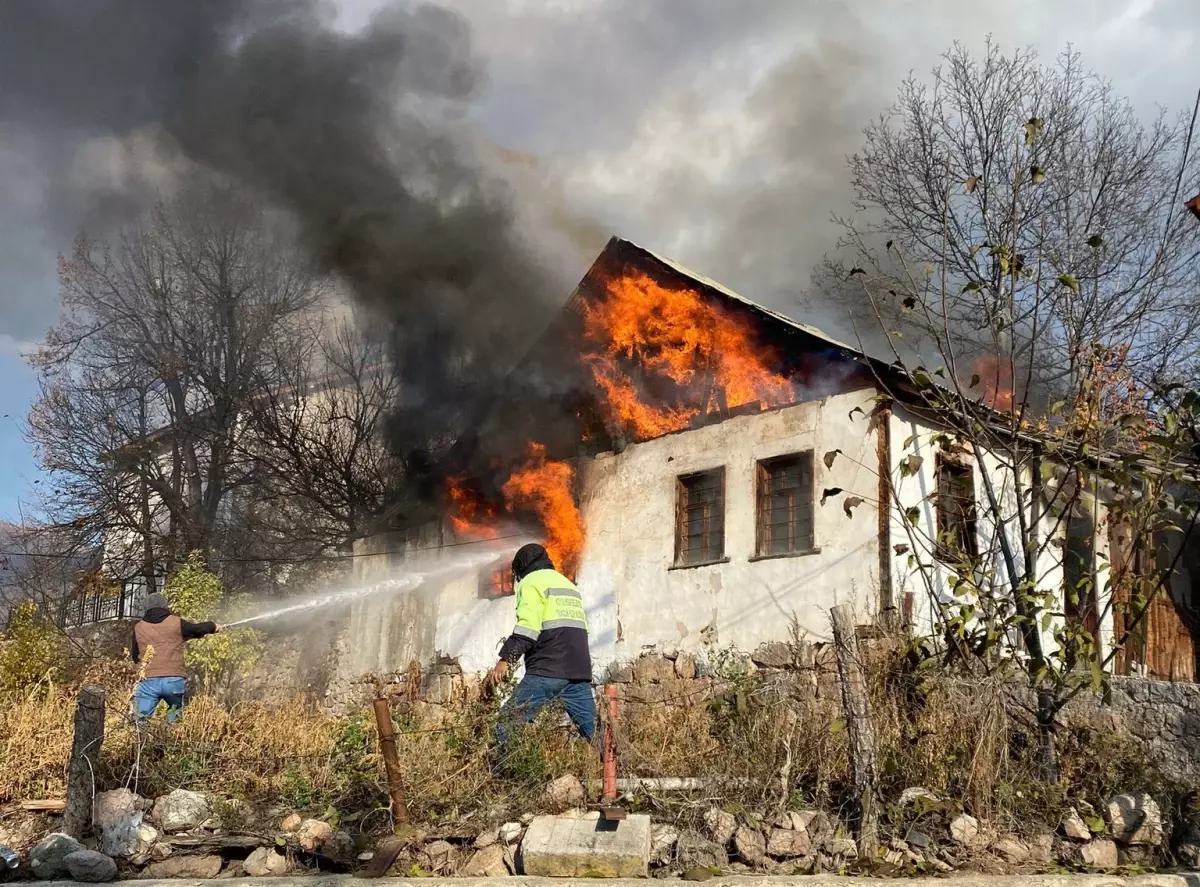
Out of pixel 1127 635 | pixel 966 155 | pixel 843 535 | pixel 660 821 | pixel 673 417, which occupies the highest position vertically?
pixel 966 155

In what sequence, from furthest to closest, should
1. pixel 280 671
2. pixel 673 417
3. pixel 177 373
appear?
pixel 177 373
pixel 280 671
pixel 673 417

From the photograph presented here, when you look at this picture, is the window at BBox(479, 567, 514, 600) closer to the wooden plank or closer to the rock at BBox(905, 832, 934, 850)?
the wooden plank

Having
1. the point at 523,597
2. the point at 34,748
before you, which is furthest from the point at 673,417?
the point at 34,748

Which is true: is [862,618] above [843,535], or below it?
below

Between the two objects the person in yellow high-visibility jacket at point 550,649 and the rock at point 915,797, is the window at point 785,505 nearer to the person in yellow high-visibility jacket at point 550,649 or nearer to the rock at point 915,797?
the person in yellow high-visibility jacket at point 550,649

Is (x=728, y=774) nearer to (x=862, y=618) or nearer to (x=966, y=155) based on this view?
(x=862, y=618)

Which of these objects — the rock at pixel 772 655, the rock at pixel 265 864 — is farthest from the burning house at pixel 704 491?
the rock at pixel 265 864

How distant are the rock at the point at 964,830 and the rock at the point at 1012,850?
14cm

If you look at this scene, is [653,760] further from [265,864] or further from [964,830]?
[265,864]

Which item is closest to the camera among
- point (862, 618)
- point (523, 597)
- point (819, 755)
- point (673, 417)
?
point (819, 755)

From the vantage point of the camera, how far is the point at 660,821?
5957 mm

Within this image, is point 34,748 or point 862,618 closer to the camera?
point 34,748

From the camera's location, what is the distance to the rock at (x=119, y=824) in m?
5.82

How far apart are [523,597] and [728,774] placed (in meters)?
1.91
